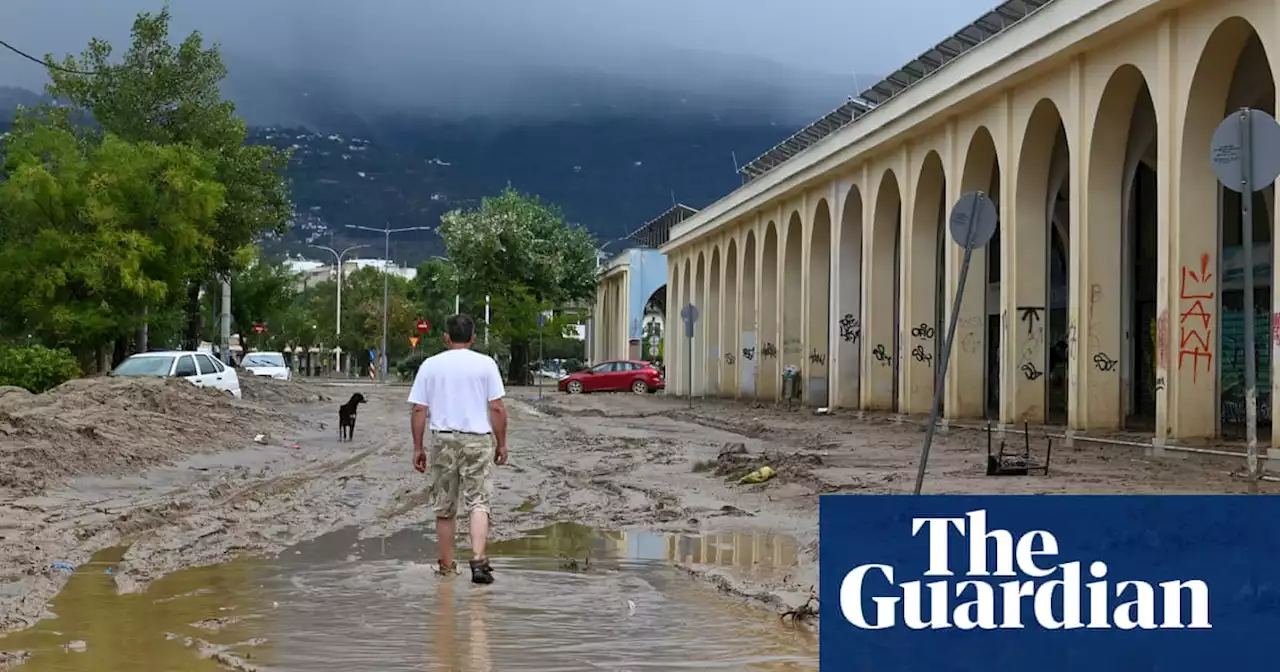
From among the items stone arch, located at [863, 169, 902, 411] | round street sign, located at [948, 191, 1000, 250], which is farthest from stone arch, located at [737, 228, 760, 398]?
round street sign, located at [948, 191, 1000, 250]

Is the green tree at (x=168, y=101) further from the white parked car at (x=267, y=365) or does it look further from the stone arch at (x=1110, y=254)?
the stone arch at (x=1110, y=254)

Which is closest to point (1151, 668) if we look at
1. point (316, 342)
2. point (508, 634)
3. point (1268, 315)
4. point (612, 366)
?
point (508, 634)

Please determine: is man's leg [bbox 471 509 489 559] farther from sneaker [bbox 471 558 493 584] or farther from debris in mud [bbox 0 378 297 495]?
debris in mud [bbox 0 378 297 495]

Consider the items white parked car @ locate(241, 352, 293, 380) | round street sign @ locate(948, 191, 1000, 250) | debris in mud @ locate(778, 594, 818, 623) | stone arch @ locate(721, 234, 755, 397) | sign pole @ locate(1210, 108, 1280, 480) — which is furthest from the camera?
white parked car @ locate(241, 352, 293, 380)

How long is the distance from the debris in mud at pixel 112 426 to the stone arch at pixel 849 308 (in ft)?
44.0

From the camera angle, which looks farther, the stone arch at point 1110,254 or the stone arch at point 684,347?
the stone arch at point 684,347

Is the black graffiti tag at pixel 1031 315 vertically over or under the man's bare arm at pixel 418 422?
over

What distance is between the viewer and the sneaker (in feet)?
31.8

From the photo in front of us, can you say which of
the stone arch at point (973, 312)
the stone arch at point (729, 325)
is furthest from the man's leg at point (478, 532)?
the stone arch at point (729, 325)

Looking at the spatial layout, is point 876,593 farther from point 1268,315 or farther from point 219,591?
point 1268,315

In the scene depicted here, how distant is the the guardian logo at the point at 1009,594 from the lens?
5.03m

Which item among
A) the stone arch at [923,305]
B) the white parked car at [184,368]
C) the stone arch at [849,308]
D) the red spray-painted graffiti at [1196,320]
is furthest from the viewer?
the stone arch at [849,308]

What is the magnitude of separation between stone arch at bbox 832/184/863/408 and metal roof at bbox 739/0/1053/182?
2.43 m

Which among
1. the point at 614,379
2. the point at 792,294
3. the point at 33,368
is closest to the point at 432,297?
the point at 614,379
